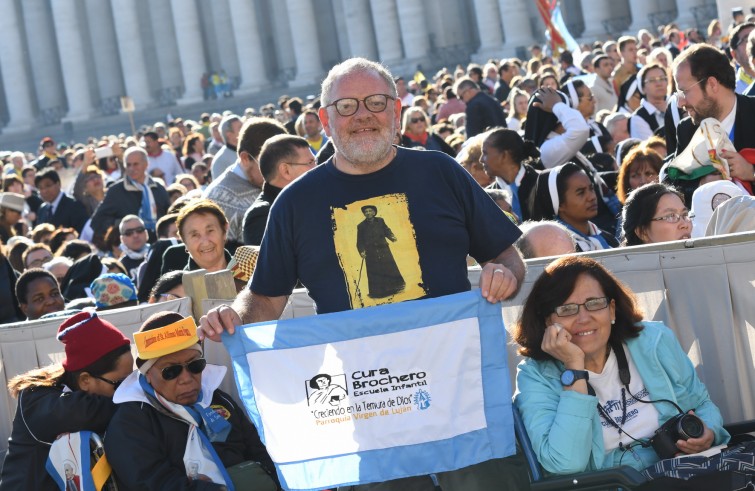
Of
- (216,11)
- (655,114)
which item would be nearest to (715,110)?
(655,114)

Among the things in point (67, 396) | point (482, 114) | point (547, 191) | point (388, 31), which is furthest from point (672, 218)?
point (388, 31)

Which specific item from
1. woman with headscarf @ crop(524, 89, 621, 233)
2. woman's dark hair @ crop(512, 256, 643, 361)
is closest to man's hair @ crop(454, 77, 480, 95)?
woman with headscarf @ crop(524, 89, 621, 233)

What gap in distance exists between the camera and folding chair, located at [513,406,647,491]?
14.2ft

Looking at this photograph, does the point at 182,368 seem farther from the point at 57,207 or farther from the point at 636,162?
the point at 57,207

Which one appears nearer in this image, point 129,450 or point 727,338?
point 727,338

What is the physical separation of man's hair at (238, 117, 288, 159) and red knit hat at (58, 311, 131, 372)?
3.17m

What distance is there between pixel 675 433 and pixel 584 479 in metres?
0.47

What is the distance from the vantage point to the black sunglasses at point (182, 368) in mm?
5586

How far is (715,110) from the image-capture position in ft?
23.9

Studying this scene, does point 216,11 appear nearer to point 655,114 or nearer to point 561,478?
point 655,114

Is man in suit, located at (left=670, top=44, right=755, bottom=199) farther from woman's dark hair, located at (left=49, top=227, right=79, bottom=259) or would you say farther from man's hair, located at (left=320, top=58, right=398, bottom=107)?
woman's dark hair, located at (left=49, top=227, right=79, bottom=259)

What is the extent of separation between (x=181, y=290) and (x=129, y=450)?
2.14 metres

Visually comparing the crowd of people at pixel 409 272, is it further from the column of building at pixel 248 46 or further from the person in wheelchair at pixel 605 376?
the column of building at pixel 248 46

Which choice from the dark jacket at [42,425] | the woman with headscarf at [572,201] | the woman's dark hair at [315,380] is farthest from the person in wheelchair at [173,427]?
the woman with headscarf at [572,201]
